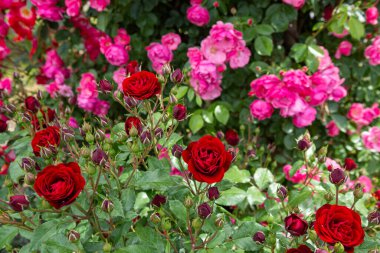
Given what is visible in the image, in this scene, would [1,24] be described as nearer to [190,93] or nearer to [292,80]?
[190,93]

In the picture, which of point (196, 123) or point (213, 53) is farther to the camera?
point (196, 123)

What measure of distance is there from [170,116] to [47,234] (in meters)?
0.47

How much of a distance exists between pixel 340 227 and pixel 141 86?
59 centimetres

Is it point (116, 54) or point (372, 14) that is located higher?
point (372, 14)

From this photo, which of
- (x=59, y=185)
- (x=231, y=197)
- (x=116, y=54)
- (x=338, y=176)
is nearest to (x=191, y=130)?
(x=116, y=54)

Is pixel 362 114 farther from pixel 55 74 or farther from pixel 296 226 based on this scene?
pixel 55 74

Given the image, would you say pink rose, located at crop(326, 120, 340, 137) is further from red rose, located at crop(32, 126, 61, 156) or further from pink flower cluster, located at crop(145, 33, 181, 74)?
red rose, located at crop(32, 126, 61, 156)

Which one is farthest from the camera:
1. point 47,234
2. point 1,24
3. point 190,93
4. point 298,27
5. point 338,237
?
point 298,27

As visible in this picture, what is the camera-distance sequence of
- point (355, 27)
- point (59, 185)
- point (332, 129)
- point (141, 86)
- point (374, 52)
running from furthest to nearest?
point (332, 129), point (374, 52), point (355, 27), point (141, 86), point (59, 185)

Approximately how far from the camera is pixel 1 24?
2355mm

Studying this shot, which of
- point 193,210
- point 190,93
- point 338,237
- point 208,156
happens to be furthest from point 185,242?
point 190,93

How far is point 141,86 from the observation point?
114 cm

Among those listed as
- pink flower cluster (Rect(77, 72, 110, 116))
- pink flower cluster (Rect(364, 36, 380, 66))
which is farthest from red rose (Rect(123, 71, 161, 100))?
pink flower cluster (Rect(364, 36, 380, 66))

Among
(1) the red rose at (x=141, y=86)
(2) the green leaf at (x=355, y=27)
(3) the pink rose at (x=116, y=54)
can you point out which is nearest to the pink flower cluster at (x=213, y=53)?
(3) the pink rose at (x=116, y=54)
